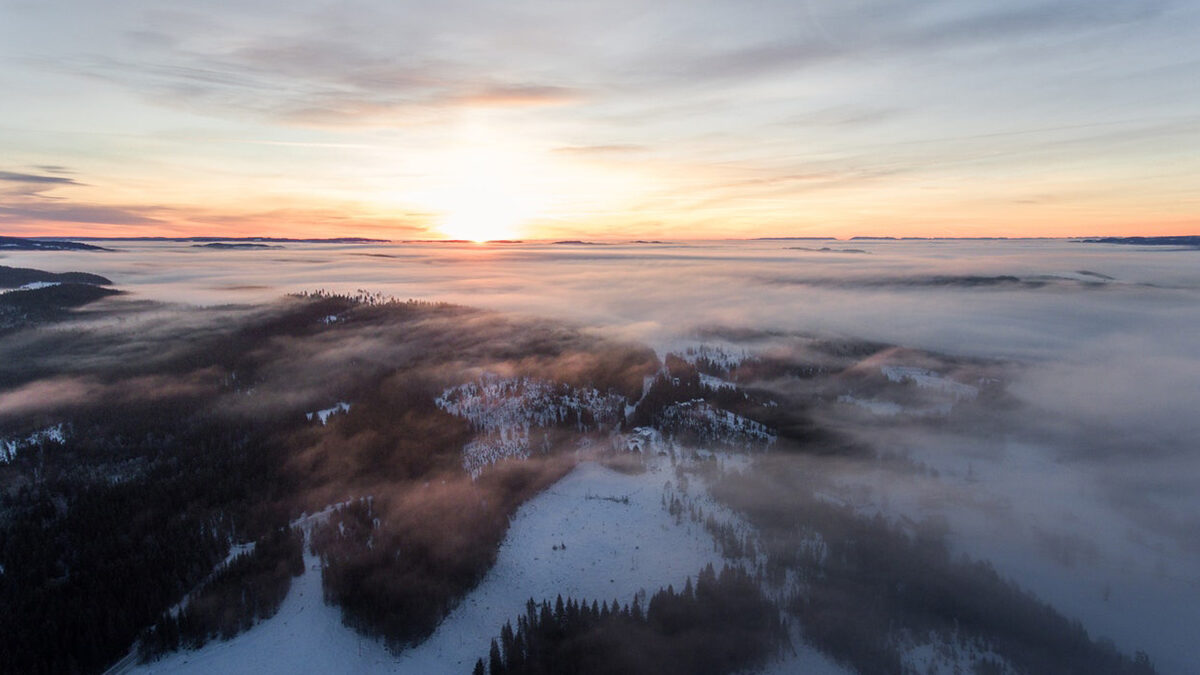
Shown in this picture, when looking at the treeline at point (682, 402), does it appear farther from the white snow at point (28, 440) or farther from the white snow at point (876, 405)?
the white snow at point (28, 440)

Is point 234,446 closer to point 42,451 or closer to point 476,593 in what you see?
point 42,451

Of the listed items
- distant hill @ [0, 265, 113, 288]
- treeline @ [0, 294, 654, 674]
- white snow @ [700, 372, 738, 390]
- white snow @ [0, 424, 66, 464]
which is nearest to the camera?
treeline @ [0, 294, 654, 674]

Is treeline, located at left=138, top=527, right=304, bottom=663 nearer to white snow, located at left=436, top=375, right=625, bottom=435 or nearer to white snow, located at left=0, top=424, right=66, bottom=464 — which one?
white snow, located at left=436, top=375, right=625, bottom=435

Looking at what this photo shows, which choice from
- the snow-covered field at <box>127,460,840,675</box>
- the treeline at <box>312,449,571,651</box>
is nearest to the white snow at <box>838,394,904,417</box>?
the snow-covered field at <box>127,460,840,675</box>

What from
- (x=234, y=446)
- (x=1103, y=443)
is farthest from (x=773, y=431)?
(x=234, y=446)

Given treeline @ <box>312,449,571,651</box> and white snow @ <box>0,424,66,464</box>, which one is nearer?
treeline @ <box>312,449,571,651</box>

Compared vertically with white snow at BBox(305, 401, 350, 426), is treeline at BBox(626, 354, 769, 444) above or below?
above

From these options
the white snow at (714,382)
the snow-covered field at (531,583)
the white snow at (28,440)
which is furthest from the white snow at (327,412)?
the white snow at (714,382)
